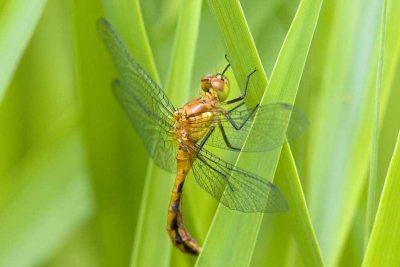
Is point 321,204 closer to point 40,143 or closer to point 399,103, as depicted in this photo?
point 399,103

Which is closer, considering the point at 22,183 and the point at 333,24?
the point at 22,183

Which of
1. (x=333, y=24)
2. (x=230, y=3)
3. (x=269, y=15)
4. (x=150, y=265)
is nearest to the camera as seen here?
(x=230, y=3)

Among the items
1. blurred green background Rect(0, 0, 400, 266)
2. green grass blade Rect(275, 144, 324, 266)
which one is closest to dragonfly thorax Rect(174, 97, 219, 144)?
blurred green background Rect(0, 0, 400, 266)

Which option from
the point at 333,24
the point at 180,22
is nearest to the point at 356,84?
the point at 333,24

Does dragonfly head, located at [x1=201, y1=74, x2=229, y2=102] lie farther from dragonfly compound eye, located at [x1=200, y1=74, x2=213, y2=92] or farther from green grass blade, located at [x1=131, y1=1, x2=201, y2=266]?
green grass blade, located at [x1=131, y1=1, x2=201, y2=266]

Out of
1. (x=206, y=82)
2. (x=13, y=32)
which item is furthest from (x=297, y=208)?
(x=13, y=32)

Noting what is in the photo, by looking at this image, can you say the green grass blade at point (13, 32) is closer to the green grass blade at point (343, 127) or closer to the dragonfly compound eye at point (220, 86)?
the dragonfly compound eye at point (220, 86)
